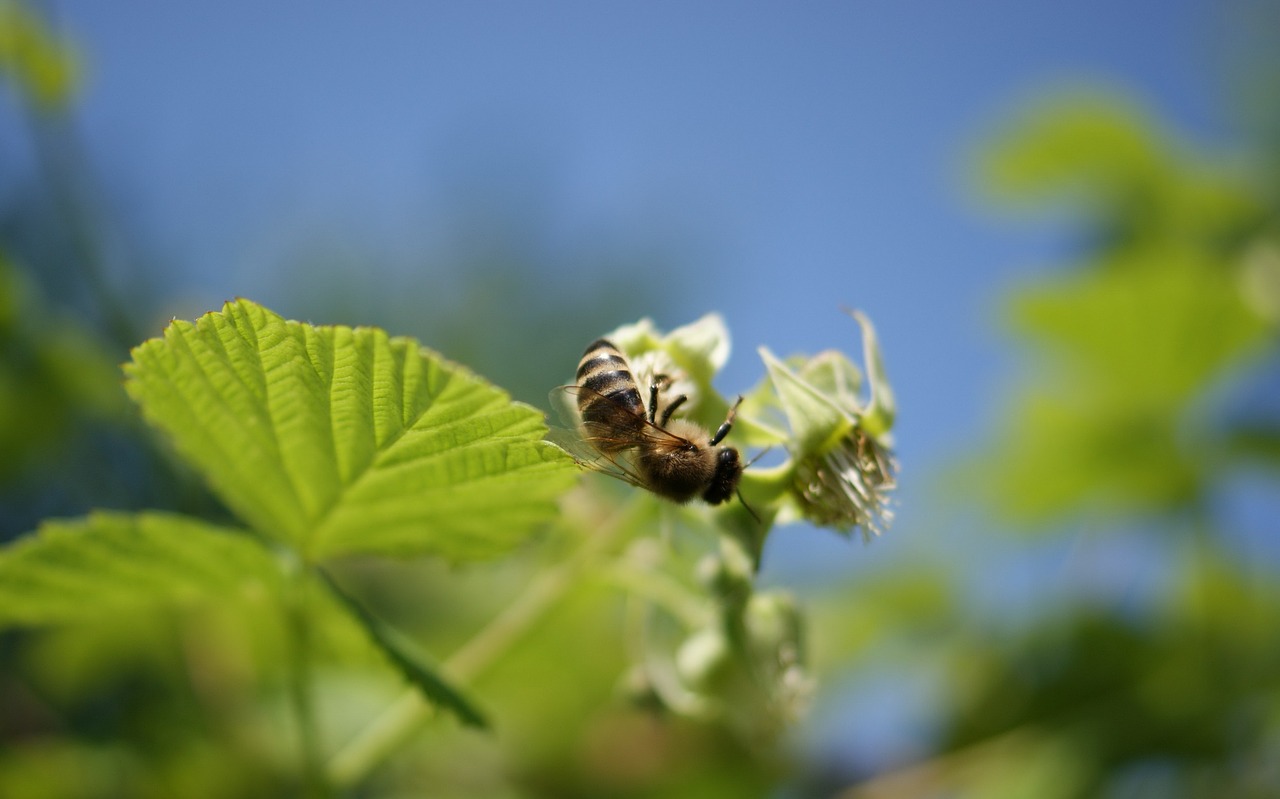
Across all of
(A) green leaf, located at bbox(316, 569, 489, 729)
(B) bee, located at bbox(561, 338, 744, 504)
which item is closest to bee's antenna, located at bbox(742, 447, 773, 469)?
(B) bee, located at bbox(561, 338, 744, 504)

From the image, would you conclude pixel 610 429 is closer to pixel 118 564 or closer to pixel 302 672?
pixel 302 672

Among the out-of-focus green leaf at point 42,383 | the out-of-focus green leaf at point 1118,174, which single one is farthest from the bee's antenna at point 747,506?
the out-of-focus green leaf at point 1118,174

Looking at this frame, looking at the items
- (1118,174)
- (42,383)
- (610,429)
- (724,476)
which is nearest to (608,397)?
(610,429)

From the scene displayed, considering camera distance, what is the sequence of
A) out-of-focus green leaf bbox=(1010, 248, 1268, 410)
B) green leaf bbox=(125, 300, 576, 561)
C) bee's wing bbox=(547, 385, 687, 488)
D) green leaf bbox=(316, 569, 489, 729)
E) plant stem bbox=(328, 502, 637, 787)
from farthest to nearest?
out-of-focus green leaf bbox=(1010, 248, 1268, 410), plant stem bbox=(328, 502, 637, 787), bee's wing bbox=(547, 385, 687, 488), green leaf bbox=(316, 569, 489, 729), green leaf bbox=(125, 300, 576, 561)

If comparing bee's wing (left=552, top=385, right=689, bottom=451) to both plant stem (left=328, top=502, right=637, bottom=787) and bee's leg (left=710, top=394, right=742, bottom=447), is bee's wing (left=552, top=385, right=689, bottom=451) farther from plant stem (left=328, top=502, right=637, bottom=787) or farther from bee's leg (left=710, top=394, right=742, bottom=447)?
plant stem (left=328, top=502, right=637, bottom=787)

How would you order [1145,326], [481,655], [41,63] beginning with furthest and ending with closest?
[1145,326] → [41,63] → [481,655]
